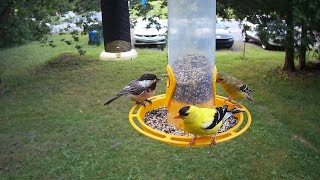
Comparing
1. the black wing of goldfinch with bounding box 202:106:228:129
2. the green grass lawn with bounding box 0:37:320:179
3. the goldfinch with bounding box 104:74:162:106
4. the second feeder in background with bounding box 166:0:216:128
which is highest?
the second feeder in background with bounding box 166:0:216:128

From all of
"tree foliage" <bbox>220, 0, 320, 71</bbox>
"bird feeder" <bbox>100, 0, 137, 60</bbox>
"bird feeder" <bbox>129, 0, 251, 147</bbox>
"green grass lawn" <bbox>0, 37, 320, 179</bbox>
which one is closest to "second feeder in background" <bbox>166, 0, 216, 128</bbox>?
"bird feeder" <bbox>129, 0, 251, 147</bbox>

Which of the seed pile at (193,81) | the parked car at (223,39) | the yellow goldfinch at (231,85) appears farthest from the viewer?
the parked car at (223,39)

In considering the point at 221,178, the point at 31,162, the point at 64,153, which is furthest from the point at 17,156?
the point at 221,178

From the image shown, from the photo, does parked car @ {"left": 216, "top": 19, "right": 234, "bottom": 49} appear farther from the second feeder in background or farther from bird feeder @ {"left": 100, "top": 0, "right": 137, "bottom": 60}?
the second feeder in background

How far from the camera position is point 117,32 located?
5.67m

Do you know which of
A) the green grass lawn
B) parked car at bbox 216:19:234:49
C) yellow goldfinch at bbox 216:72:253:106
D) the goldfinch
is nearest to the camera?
the goldfinch

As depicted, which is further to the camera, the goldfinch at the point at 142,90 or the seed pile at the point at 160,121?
the goldfinch at the point at 142,90

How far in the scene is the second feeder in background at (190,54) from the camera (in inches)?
109

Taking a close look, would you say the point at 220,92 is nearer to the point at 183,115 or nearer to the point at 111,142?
the point at 111,142

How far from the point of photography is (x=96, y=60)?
37.7 feet

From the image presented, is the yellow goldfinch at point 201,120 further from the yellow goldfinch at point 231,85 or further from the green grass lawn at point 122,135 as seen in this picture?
the green grass lawn at point 122,135

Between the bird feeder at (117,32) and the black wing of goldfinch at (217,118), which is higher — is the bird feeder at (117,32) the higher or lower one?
the higher one

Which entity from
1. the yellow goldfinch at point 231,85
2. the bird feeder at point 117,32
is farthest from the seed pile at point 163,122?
the bird feeder at point 117,32

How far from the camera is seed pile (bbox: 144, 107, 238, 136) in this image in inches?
111
